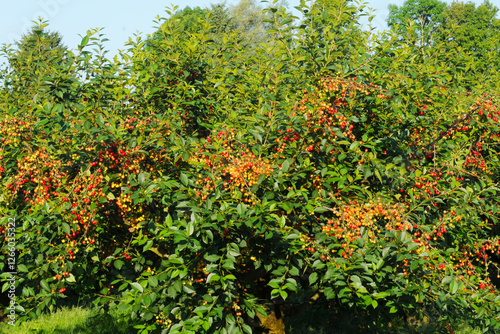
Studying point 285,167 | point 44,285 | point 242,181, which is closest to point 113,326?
point 44,285

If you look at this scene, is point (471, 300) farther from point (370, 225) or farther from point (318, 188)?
point (318, 188)

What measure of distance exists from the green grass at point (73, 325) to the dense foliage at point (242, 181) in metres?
3.87

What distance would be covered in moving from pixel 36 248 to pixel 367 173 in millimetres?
3927

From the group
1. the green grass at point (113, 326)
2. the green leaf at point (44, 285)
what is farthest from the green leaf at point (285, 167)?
the green grass at point (113, 326)

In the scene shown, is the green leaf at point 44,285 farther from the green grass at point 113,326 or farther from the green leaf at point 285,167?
the green grass at point 113,326

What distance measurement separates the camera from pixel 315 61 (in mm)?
5363

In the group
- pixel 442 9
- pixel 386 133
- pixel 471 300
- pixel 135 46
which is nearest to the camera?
pixel 471 300

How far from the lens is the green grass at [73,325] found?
9.70m

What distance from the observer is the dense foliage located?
4656 millimetres

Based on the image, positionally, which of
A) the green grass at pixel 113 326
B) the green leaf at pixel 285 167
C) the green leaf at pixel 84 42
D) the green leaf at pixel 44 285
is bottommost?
the green grass at pixel 113 326

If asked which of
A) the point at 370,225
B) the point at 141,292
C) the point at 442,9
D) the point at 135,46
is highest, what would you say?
the point at 442,9

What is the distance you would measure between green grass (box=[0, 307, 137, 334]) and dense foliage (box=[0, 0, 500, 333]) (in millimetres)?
3872

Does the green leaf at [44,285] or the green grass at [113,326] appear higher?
the green leaf at [44,285]

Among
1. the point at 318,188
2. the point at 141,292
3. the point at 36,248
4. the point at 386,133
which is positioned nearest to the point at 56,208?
the point at 36,248
